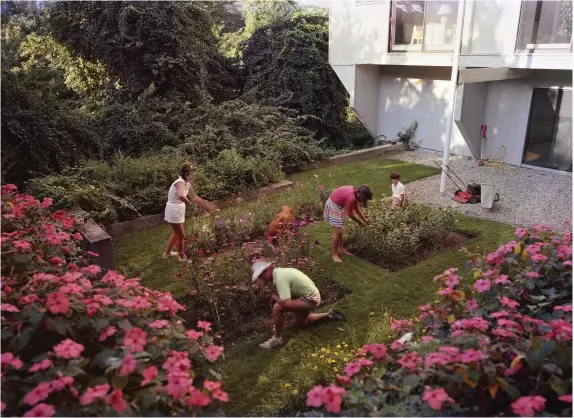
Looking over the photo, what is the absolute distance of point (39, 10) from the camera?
16844 mm

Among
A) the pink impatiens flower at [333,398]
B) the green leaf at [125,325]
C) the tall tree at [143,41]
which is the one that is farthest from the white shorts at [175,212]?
the tall tree at [143,41]

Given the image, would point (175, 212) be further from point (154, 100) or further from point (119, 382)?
point (154, 100)

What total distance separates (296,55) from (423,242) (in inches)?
424

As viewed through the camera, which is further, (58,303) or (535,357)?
(58,303)

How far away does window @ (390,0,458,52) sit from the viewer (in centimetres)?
1212

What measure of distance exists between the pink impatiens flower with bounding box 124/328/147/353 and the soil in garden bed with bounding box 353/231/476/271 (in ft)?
16.9

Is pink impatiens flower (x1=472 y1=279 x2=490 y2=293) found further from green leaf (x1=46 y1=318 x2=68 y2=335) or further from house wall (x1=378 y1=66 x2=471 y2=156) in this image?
house wall (x1=378 y1=66 x2=471 y2=156)

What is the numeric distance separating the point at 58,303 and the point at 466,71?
33.7 feet

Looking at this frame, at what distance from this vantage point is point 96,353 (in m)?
2.52

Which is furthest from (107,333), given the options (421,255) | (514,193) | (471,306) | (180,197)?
(514,193)

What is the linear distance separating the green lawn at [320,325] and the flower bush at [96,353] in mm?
1869

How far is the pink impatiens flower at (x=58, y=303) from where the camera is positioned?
2342 millimetres

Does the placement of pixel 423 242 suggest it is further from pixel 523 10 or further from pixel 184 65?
pixel 184 65

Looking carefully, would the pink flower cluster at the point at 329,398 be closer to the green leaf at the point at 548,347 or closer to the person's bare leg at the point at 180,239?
the green leaf at the point at 548,347
